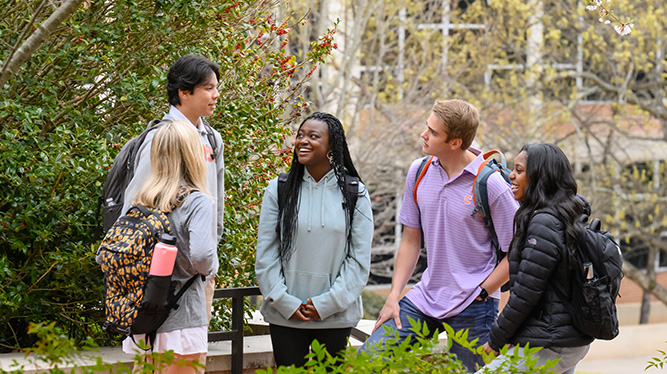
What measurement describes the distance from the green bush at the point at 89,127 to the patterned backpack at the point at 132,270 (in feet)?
4.83

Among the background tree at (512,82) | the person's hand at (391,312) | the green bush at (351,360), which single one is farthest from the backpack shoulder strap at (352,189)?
the background tree at (512,82)

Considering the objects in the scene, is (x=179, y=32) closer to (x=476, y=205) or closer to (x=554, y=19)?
(x=476, y=205)

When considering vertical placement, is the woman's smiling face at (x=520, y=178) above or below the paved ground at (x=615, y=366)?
above

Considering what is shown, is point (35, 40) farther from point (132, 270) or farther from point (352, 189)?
point (352, 189)

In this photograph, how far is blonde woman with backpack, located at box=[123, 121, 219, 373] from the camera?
148 inches

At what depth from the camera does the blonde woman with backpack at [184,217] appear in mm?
3766

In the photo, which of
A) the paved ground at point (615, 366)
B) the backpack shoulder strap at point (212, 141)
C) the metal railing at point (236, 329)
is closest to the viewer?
the backpack shoulder strap at point (212, 141)

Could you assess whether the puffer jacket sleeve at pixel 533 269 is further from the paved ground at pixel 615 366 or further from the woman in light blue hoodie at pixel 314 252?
the paved ground at pixel 615 366

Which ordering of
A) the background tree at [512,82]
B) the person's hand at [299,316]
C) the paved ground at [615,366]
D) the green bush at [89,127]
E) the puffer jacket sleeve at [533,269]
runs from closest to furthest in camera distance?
the puffer jacket sleeve at [533,269], the person's hand at [299,316], the green bush at [89,127], the background tree at [512,82], the paved ground at [615,366]

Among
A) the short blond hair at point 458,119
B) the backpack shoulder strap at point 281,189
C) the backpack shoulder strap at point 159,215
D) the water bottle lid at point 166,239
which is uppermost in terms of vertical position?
the short blond hair at point 458,119

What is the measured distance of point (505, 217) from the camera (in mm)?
4191

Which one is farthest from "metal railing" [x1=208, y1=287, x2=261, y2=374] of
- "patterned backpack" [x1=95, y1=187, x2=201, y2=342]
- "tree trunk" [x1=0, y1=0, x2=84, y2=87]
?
"tree trunk" [x1=0, y1=0, x2=84, y2=87]

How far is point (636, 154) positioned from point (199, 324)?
786 inches

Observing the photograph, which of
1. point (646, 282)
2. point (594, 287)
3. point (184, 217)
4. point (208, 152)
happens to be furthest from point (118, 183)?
point (646, 282)
